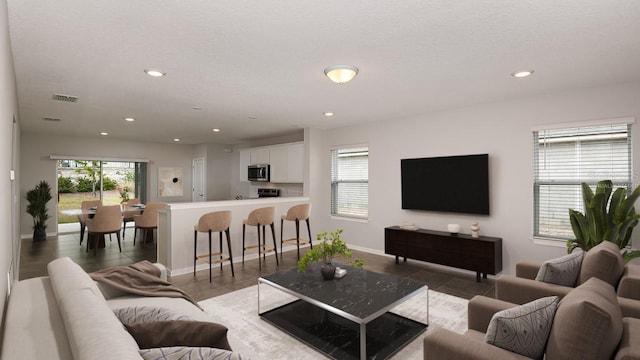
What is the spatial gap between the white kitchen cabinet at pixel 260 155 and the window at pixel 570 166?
5.43 meters

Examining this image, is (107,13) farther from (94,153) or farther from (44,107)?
(94,153)

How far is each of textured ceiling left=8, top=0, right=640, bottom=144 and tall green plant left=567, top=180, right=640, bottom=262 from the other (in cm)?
125

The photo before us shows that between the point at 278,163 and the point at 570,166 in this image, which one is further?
the point at 278,163

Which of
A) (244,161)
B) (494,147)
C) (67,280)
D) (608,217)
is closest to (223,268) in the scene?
(67,280)

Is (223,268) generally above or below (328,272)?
below

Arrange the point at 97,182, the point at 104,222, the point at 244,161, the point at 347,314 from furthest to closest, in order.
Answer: the point at 97,182 → the point at 244,161 → the point at 104,222 → the point at 347,314

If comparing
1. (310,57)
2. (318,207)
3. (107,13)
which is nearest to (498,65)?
(310,57)

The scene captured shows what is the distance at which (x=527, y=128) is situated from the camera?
4.14 metres

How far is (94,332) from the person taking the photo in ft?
3.68

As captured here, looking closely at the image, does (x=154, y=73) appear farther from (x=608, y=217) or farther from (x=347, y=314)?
(x=608, y=217)

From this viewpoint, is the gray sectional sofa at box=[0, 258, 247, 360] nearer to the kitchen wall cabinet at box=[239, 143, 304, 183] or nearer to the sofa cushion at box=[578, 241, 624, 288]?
the sofa cushion at box=[578, 241, 624, 288]

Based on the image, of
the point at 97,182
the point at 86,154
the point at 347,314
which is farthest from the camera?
the point at 97,182

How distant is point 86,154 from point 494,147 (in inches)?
363

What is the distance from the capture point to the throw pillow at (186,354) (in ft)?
3.68
